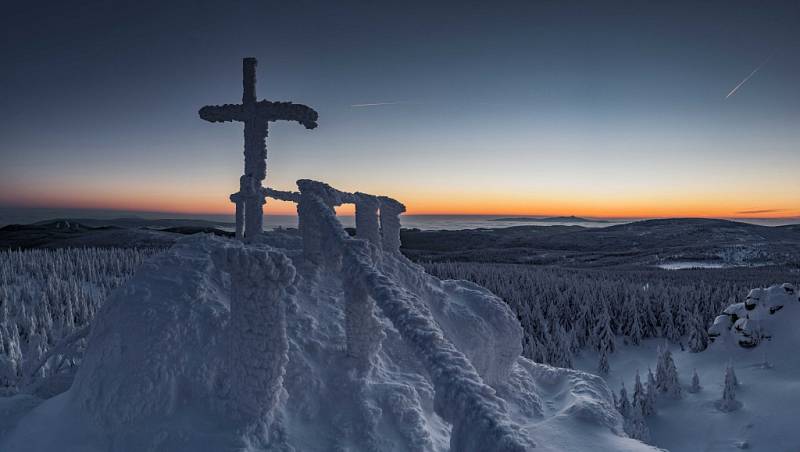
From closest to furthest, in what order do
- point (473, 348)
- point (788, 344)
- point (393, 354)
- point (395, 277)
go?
point (393, 354) → point (473, 348) → point (395, 277) → point (788, 344)

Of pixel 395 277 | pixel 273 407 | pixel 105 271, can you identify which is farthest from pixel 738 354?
pixel 105 271

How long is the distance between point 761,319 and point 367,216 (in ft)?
38.4

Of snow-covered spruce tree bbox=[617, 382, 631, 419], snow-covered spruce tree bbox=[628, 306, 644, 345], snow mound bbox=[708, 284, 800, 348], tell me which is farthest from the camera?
snow-covered spruce tree bbox=[628, 306, 644, 345]

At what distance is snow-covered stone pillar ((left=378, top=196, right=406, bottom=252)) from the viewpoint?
8.82 metres

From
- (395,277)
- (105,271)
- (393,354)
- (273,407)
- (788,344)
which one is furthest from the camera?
(105,271)

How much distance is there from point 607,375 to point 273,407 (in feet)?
35.5

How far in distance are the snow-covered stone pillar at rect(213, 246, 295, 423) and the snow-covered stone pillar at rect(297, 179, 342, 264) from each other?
1.55 meters

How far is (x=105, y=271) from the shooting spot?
18.8 metres

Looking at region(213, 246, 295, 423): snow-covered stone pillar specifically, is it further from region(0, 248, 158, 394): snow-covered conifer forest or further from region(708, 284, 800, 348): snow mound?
region(708, 284, 800, 348): snow mound

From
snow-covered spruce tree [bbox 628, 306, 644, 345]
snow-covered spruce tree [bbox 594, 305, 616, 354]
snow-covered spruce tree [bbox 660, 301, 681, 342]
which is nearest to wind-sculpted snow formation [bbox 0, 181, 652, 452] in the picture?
snow-covered spruce tree [bbox 594, 305, 616, 354]

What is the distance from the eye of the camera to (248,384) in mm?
4699

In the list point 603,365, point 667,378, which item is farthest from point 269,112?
point 603,365

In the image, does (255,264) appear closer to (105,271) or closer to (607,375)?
(607,375)

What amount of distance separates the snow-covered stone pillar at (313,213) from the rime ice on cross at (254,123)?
7.10 feet
